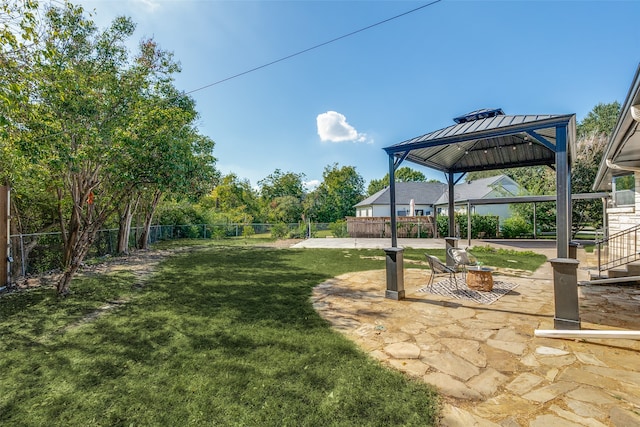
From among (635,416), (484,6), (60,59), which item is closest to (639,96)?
(635,416)

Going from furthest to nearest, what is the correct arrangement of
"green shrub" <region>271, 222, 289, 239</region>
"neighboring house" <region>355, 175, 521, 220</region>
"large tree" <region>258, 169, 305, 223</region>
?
"large tree" <region>258, 169, 305, 223</region> → "neighboring house" <region>355, 175, 521, 220</region> → "green shrub" <region>271, 222, 289, 239</region>

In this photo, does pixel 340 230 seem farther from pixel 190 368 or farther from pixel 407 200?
pixel 190 368

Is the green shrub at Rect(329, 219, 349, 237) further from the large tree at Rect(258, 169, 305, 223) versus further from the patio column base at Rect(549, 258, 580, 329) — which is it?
the patio column base at Rect(549, 258, 580, 329)

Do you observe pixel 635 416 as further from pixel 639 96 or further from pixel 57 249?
pixel 57 249

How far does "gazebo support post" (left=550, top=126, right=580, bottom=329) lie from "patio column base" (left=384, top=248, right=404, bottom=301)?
211 cm

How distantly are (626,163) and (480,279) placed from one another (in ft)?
14.7

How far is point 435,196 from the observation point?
27734 mm

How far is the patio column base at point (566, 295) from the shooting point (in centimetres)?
344

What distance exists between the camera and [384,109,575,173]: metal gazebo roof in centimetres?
415

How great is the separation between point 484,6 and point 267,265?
8.16m

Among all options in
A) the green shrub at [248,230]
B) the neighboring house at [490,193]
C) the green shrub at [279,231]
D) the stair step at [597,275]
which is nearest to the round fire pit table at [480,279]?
the stair step at [597,275]

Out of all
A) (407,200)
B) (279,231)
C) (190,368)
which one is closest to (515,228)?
(407,200)

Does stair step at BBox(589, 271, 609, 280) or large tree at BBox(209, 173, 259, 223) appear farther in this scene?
large tree at BBox(209, 173, 259, 223)

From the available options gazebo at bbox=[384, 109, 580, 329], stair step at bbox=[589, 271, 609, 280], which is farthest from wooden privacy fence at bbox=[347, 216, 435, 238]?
stair step at bbox=[589, 271, 609, 280]
